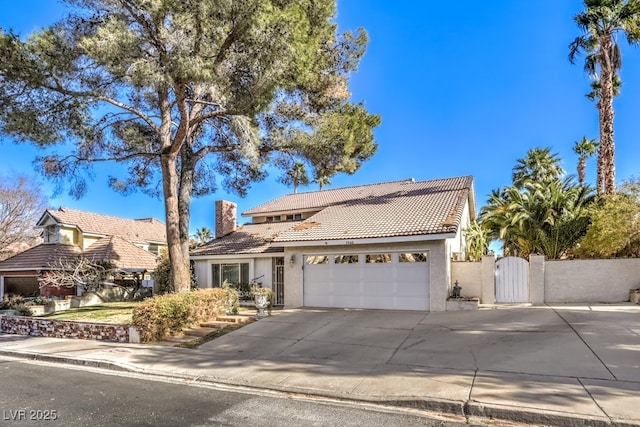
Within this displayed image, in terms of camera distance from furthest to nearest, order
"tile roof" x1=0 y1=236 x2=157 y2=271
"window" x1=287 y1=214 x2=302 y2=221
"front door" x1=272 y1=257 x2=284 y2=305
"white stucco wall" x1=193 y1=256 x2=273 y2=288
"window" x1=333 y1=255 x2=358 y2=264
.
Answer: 1. "window" x1=287 y1=214 x2=302 y2=221
2. "tile roof" x1=0 y1=236 x2=157 y2=271
3. "white stucco wall" x1=193 y1=256 x2=273 y2=288
4. "front door" x1=272 y1=257 x2=284 y2=305
5. "window" x1=333 y1=255 x2=358 y2=264

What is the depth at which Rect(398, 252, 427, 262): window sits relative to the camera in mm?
14492

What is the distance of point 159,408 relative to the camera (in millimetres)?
6512

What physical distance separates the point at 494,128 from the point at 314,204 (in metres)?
14.2

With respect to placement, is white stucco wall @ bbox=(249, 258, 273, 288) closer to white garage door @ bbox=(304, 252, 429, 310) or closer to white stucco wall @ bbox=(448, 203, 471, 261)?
white garage door @ bbox=(304, 252, 429, 310)

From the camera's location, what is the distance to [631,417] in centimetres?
523

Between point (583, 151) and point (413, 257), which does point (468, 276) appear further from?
point (583, 151)

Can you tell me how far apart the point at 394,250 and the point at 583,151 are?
92.5 ft

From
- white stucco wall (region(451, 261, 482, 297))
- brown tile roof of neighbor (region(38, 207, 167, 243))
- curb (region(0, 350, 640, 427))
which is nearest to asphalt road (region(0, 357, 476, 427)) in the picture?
curb (region(0, 350, 640, 427))

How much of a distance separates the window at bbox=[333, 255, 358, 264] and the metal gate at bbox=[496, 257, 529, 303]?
5378 mm

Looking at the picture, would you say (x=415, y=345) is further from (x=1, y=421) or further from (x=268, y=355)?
(x=1, y=421)

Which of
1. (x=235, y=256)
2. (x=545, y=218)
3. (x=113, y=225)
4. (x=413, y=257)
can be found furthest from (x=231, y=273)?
(x=113, y=225)

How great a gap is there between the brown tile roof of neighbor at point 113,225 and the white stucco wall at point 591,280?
27665 mm

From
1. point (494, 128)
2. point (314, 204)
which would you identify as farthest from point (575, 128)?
point (314, 204)

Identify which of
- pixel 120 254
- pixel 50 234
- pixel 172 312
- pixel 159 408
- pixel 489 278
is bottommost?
pixel 159 408
